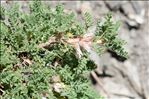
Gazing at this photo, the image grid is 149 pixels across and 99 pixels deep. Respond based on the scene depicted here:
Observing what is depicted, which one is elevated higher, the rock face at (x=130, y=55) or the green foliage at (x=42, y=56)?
the rock face at (x=130, y=55)

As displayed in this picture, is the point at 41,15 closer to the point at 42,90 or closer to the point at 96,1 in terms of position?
the point at 42,90

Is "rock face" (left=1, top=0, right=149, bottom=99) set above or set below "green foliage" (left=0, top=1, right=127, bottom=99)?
above

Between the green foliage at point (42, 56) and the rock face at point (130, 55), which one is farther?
the rock face at point (130, 55)

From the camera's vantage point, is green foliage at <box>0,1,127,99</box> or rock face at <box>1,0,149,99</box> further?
rock face at <box>1,0,149,99</box>

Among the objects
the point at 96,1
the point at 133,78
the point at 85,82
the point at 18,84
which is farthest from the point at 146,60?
the point at 18,84
